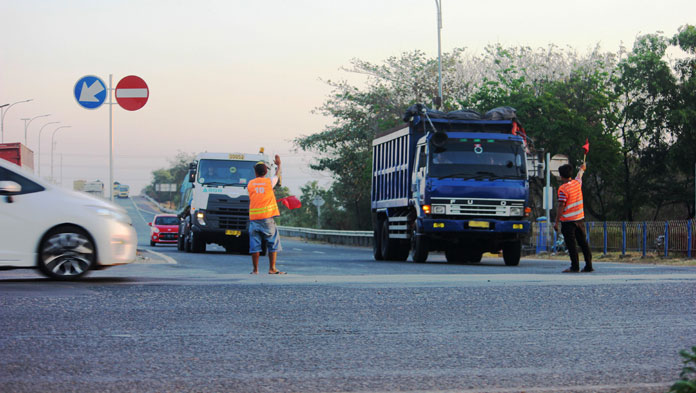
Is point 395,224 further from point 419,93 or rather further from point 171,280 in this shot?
point 419,93

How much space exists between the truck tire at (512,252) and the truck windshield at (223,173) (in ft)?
29.2

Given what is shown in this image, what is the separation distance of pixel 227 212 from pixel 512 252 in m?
9.47

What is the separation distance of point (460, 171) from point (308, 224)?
208 ft

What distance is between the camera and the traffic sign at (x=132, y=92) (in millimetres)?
20250

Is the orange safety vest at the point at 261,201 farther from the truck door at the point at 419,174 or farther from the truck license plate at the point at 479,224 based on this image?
the truck license plate at the point at 479,224

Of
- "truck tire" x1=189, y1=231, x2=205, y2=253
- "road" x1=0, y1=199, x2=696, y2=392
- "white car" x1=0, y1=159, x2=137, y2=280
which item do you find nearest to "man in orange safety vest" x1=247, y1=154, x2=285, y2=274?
"road" x1=0, y1=199, x2=696, y2=392

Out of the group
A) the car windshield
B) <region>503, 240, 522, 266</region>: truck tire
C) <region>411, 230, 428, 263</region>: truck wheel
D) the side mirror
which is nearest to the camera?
the side mirror

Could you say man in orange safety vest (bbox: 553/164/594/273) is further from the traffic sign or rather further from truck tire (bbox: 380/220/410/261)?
the traffic sign

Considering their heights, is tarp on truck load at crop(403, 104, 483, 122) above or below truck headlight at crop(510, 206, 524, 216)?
above

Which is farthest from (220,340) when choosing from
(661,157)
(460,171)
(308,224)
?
(308,224)

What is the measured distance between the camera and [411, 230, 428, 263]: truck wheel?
20.9 meters

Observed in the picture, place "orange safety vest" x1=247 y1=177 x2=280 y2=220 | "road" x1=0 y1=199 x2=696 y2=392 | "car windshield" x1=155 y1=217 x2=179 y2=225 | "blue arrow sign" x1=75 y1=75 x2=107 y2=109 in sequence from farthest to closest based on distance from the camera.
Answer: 1. "car windshield" x1=155 y1=217 x2=179 y2=225
2. "blue arrow sign" x1=75 y1=75 x2=107 y2=109
3. "orange safety vest" x1=247 y1=177 x2=280 y2=220
4. "road" x1=0 y1=199 x2=696 y2=392

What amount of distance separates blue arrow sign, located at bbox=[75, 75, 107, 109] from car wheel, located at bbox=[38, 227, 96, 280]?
28.7 ft

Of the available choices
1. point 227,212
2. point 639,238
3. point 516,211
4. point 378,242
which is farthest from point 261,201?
point 639,238
